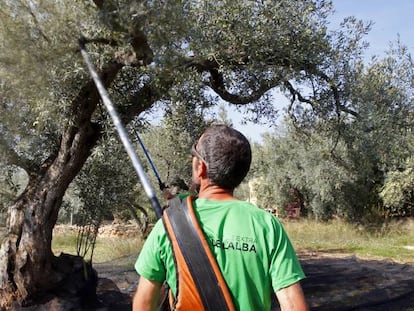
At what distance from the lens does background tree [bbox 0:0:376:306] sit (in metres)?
5.50

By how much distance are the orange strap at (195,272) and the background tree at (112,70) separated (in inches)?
151

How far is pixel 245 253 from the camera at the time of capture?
1.80 metres

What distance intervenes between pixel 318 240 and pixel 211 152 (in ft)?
57.6

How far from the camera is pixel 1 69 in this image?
18.3 feet

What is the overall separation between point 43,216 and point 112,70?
2000 millimetres

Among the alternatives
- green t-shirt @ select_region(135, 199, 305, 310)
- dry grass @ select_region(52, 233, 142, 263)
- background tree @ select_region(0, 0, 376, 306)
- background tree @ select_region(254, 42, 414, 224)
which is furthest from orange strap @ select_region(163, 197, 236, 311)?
dry grass @ select_region(52, 233, 142, 263)

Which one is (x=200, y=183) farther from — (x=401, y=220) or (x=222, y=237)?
(x=401, y=220)

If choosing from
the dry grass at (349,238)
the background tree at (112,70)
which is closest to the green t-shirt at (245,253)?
the background tree at (112,70)

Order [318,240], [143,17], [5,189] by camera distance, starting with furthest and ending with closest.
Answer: [318,240]
[5,189]
[143,17]

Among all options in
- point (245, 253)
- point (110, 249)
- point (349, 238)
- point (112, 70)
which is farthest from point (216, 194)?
point (349, 238)

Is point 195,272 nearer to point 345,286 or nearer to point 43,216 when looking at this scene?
point 43,216

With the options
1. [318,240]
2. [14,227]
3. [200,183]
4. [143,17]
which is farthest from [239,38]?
[318,240]

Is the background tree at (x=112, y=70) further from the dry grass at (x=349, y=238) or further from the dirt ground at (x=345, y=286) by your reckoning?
the dry grass at (x=349, y=238)

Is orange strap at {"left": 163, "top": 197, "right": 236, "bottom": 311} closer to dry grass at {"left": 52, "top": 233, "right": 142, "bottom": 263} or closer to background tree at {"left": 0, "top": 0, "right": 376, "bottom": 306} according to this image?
background tree at {"left": 0, "top": 0, "right": 376, "bottom": 306}
